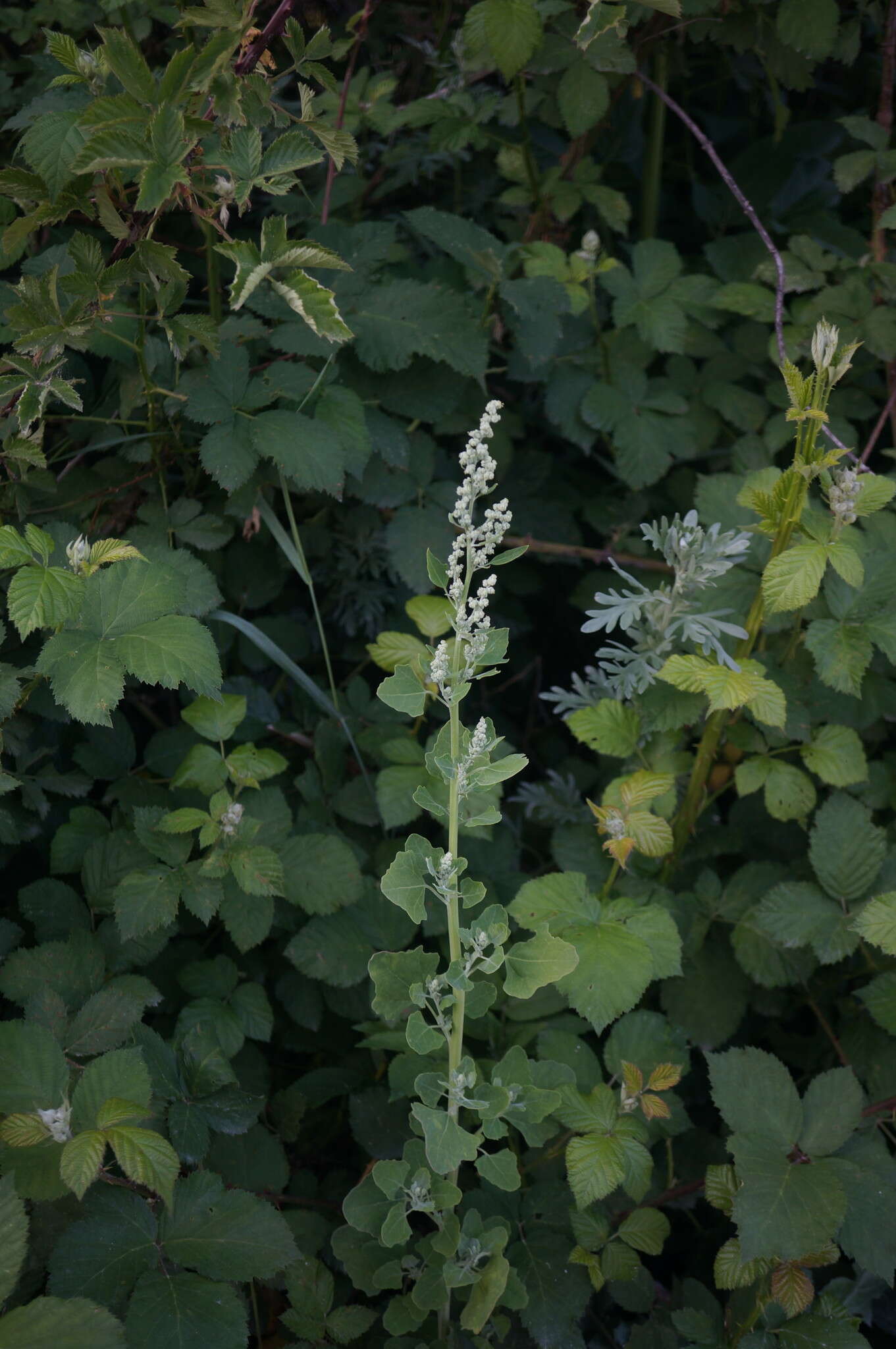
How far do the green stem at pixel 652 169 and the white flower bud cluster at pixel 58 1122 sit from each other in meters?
2.12

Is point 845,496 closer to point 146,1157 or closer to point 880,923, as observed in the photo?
point 880,923

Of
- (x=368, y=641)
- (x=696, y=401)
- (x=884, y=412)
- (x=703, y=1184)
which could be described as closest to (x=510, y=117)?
(x=696, y=401)

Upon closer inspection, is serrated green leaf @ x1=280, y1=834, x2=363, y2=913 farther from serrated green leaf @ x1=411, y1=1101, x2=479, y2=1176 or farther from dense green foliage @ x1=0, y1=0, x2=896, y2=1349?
serrated green leaf @ x1=411, y1=1101, x2=479, y2=1176

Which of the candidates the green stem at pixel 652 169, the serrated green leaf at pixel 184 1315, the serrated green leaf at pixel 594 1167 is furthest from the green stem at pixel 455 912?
the green stem at pixel 652 169

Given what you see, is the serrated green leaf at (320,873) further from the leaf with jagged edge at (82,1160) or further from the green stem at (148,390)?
the green stem at (148,390)

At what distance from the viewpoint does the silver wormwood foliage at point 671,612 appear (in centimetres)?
143

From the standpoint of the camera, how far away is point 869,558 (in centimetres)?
165

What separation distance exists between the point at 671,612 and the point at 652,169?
1.37m

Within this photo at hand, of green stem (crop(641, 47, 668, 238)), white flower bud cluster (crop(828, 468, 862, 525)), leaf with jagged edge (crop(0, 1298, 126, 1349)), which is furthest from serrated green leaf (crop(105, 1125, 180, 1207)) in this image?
green stem (crop(641, 47, 668, 238))

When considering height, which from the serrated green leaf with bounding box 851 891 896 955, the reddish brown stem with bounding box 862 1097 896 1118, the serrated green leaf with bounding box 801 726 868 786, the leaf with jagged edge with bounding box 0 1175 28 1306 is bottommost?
the reddish brown stem with bounding box 862 1097 896 1118

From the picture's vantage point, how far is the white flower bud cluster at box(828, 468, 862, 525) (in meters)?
1.43

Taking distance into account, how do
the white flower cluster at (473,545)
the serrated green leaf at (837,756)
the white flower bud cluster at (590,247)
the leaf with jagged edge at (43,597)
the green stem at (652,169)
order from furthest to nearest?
the green stem at (652,169), the white flower bud cluster at (590,247), the serrated green leaf at (837,756), the leaf with jagged edge at (43,597), the white flower cluster at (473,545)

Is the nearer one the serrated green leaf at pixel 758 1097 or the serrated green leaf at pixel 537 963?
the serrated green leaf at pixel 537 963

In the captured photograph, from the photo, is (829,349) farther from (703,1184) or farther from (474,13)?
(703,1184)
